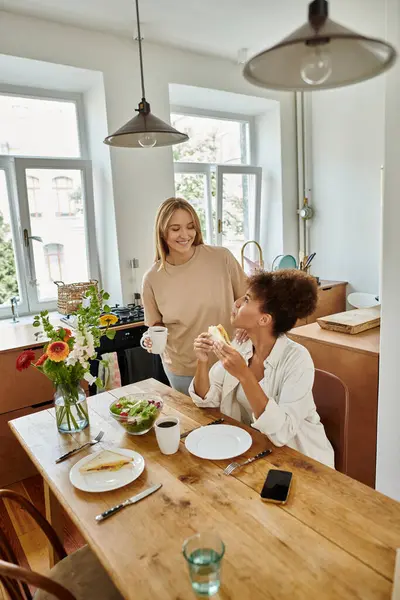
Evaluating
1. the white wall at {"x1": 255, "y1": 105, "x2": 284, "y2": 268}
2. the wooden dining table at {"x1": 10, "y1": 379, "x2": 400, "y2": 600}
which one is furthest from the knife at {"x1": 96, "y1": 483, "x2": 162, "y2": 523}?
the white wall at {"x1": 255, "y1": 105, "x2": 284, "y2": 268}

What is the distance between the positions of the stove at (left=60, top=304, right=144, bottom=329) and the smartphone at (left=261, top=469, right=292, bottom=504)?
6.24 feet

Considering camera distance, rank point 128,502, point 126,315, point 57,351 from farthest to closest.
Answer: point 126,315, point 57,351, point 128,502

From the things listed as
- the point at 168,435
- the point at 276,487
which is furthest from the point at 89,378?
the point at 276,487

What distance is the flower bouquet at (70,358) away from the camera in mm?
1418

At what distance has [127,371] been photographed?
302 centimetres

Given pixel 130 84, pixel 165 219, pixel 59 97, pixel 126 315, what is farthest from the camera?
pixel 59 97

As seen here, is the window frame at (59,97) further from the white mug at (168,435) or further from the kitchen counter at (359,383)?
the white mug at (168,435)

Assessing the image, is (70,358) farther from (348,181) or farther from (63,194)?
(348,181)

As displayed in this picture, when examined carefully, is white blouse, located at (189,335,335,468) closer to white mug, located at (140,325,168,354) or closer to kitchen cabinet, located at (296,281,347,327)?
white mug, located at (140,325,168,354)

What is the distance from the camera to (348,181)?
4.20 m

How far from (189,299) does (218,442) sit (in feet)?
2.80

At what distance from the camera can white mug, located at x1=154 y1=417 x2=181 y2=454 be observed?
1.31 m

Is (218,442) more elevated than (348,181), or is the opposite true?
(348,181)

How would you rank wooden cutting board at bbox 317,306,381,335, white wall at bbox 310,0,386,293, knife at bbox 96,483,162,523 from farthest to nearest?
white wall at bbox 310,0,386,293 < wooden cutting board at bbox 317,306,381,335 < knife at bbox 96,483,162,523
